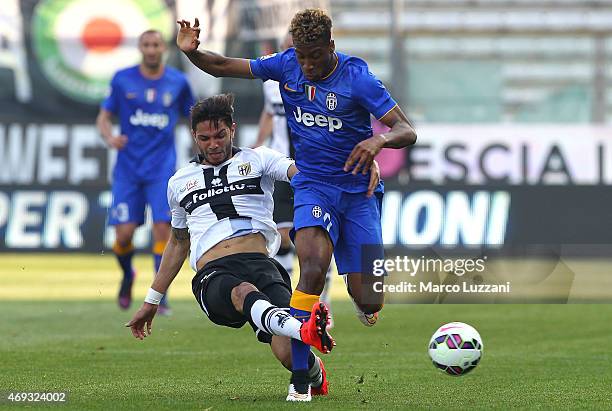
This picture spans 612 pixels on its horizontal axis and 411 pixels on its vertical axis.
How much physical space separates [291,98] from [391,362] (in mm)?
2341

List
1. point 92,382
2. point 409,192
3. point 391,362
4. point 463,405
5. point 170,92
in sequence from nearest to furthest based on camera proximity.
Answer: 1. point 463,405
2. point 92,382
3. point 391,362
4. point 170,92
5. point 409,192

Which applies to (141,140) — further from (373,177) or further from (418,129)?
(418,129)

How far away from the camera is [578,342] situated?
396 inches

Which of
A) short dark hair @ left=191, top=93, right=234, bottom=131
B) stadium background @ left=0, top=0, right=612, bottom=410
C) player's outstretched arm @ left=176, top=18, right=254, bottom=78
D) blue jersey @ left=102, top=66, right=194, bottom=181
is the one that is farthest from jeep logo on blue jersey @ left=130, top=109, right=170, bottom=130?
short dark hair @ left=191, top=93, right=234, bottom=131

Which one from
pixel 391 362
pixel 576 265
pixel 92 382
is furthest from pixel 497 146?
pixel 92 382

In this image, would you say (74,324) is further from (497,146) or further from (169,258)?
(497,146)

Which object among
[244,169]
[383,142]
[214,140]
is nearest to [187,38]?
[214,140]

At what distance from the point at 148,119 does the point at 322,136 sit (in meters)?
5.72

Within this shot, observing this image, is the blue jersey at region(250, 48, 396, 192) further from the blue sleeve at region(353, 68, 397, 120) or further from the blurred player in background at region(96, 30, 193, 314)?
the blurred player in background at region(96, 30, 193, 314)

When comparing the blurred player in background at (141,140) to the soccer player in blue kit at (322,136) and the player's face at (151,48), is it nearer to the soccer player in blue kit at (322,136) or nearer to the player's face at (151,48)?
the player's face at (151,48)

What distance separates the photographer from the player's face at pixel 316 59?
22.3 feet

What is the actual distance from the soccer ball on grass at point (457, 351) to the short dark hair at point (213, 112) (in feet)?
5.47

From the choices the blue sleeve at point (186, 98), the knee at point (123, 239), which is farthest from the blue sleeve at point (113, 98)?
the knee at point (123, 239)

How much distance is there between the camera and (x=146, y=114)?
41.2 ft
